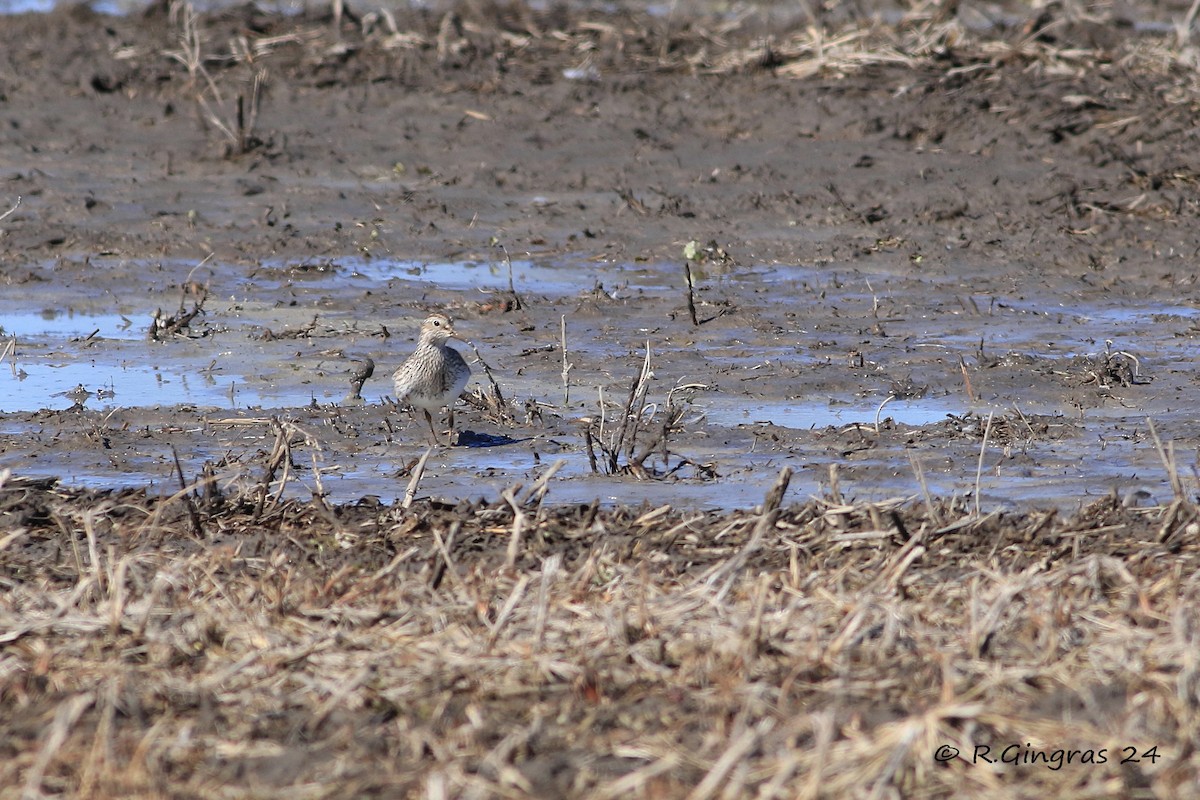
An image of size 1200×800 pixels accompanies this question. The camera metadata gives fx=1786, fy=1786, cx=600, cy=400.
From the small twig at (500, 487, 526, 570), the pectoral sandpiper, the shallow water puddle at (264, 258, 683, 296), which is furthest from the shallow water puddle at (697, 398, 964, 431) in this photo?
the shallow water puddle at (264, 258, 683, 296)

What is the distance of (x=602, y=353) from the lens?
31.6ft

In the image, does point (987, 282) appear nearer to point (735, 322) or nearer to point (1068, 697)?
point (735, 322)

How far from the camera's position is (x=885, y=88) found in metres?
14.8

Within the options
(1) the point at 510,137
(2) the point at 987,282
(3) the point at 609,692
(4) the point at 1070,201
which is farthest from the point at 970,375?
(1) the point at 510,137

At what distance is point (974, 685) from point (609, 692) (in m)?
0.94

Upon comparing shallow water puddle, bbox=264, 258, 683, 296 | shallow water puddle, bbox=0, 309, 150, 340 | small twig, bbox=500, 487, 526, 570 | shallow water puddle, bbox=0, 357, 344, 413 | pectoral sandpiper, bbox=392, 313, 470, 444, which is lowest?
shallow water puddle, bbox=264, 258, 683, 296

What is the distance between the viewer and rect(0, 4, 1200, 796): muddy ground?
4.54 meters

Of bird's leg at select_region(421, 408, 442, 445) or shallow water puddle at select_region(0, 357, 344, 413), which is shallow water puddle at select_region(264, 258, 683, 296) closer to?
shallow water puddle at select_region(0, 357, 344, 413)

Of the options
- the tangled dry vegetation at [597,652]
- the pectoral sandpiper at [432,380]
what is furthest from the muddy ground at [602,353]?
the pectoral sandpiper at [432,380]

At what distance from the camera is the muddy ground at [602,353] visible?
4543mm

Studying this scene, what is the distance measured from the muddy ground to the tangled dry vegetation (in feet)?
0.06

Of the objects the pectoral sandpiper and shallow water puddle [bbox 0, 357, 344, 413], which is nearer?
the pectoral sandpiper

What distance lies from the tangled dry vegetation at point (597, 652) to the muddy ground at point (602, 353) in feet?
0.06

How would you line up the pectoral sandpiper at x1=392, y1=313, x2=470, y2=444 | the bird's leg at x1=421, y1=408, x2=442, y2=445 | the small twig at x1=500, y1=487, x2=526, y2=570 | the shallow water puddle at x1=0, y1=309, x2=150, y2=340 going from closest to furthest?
the small twig at x1=500, y1=487, x2=526, y2=570 → the bird's leg at x1=421, y1=408, x2=442, y2=445 → the pectoral sandpiper at x1=392, y1=313, x2=470, y2=444 → the shallow water puddle at x1=0, y1=309, x2=150, y2=340
